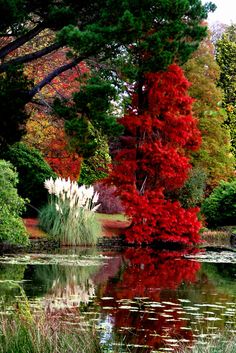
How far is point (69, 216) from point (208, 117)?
1224 cm

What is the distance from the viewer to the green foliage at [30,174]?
23047mm

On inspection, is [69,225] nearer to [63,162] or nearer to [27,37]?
[27,37]

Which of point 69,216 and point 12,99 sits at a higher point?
point 12,99

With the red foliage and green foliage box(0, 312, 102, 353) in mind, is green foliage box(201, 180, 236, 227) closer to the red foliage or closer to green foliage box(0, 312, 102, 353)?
the red foliage

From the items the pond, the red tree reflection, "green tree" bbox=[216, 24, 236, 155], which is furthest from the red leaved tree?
"green tree" bbox=[216, 24, 236, 155]

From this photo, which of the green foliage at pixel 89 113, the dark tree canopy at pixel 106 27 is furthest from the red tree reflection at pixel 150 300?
the dark tree canopy at pixel 106 27

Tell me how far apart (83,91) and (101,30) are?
6.95ft

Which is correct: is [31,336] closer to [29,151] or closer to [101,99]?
[101,99]

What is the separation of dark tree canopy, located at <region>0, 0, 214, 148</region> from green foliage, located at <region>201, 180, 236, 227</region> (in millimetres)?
11115

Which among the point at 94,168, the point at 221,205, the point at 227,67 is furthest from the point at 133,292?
the point at 227,67

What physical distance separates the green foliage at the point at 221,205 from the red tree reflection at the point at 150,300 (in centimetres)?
1099

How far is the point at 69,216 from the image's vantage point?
2203cm

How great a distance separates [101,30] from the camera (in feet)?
56.6

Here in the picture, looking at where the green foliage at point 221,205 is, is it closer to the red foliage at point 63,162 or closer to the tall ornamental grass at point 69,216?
the red foliage at point 63,162
